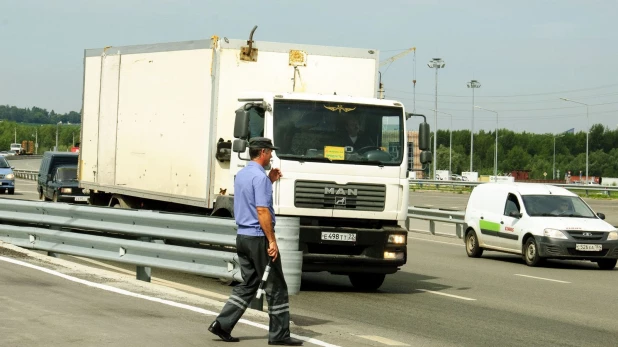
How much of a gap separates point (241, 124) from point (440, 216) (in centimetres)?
1775

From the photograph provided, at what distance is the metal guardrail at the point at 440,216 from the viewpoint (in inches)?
1179

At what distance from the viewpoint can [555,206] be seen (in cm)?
2258

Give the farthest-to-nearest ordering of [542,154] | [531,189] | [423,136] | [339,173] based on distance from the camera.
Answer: [542,154], [531,189], [423,136], [339,173]

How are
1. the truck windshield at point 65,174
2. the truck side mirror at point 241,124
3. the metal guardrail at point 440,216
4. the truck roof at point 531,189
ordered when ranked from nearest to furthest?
1. the truck side mirror at point 241,124
2. the truck roof at point 531,189
3. the metal guardrail at point 440,216
4. the truck windshield at point 65,174

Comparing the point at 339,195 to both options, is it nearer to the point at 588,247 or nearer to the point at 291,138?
the point at 291,138

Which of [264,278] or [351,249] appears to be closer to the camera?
[264,278]

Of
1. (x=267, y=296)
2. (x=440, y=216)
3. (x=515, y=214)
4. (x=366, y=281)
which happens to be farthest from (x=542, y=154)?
(x=267, y=296)

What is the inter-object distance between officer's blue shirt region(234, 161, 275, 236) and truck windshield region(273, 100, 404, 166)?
16.9ft

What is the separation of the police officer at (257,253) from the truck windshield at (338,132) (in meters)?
5.16

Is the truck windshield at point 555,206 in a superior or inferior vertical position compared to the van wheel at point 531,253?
superior

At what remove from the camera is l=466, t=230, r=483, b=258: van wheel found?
77.6ft

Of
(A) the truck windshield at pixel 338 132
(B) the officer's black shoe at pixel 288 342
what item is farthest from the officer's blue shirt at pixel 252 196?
(A) the truck windshield at pixel 338 132

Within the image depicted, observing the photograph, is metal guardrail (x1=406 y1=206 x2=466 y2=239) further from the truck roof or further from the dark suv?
the dark suv

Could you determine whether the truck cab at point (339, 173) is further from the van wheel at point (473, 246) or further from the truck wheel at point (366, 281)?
the van wheel at point (473, 246)
